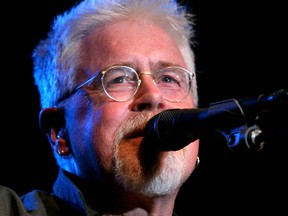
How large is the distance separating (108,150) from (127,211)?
334 millimetres

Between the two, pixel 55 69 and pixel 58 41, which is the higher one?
pixel 58 41

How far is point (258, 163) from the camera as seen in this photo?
9.26ft

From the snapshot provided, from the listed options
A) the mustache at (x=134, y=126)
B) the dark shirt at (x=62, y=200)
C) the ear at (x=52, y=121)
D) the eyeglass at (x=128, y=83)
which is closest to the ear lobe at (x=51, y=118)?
the ear at (x=52, y=121)

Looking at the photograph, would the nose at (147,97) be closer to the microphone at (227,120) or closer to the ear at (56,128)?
the microphone at (227,120)

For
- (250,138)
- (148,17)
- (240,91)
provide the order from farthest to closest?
1. (240,91)
2. (148,17)
3. (250,138)

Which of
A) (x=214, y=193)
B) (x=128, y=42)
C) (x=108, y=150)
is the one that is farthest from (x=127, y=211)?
(x=214, y=193)

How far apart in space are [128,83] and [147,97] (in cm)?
17

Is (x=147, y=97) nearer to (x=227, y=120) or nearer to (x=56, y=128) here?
(x=56, y=128)

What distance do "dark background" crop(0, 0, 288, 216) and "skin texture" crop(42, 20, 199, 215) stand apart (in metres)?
0.91

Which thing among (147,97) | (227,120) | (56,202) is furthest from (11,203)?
(227,120)

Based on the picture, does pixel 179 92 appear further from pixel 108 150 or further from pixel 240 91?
pixel 240 91

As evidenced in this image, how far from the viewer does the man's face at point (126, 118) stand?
5.48 feet

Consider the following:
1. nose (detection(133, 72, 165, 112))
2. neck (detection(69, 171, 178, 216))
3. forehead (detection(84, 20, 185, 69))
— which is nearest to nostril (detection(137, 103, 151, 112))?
nose (detection(133, 72, 165, 112))

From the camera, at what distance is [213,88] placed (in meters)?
3.12
